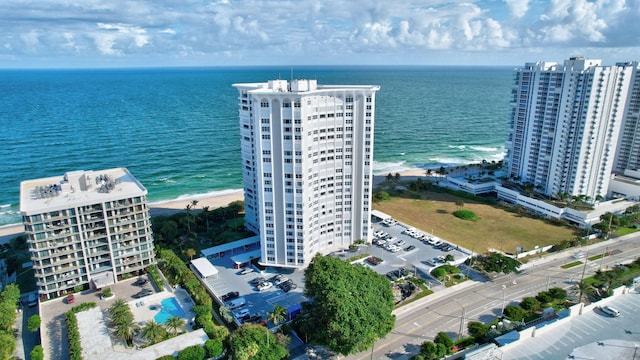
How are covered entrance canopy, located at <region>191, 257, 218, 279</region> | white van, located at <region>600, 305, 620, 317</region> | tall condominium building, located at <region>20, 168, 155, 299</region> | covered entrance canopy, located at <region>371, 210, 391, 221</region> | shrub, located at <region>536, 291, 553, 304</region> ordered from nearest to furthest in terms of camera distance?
white van, located at <region>600, 305, 620, 317</region>, tall condominium building, located at <region>20, 168, 155, 299</region>, shrub, located at <region>536, 291, 553, 304</region>, covered entrance canopy, located at <region>191, 257, 218, 279</region>, covered entrance canopy, located at <region>371, 210, 391, 221</region>

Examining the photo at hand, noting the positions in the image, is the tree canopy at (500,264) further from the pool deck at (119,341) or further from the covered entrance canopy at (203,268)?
the pool deck at (119,341)

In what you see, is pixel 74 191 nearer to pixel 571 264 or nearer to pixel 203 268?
pixel 203 268

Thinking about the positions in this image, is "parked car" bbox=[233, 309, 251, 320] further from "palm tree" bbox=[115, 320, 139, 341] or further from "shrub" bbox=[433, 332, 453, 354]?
"shrub" bbox=[433, 332, 453, 354]

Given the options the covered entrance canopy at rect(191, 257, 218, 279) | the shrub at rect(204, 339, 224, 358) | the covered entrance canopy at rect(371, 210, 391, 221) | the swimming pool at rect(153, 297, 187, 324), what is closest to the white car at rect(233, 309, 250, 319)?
the swimming pool at rect(153, 297, 187, 324)

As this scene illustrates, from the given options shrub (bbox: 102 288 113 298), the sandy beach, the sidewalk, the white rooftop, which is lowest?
the sandy beach

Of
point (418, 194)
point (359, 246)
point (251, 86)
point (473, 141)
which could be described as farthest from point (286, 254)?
point (473, 141)

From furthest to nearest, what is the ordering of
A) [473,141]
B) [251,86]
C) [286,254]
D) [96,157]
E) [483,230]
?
[473,141] < [96,157] < [483,230] < [251,86] < [286,254]

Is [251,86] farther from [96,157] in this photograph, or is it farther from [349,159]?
[96,157]
